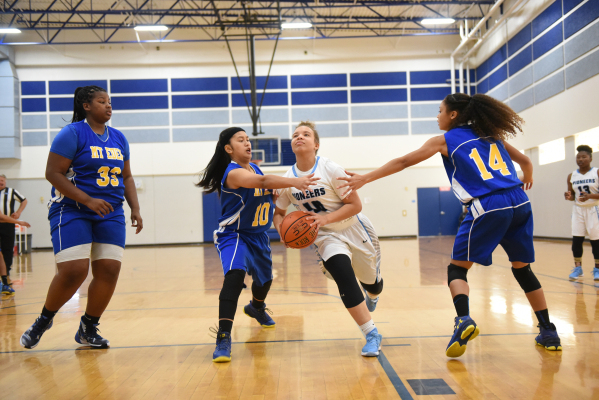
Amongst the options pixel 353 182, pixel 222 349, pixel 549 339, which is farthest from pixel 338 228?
pixel 549 339

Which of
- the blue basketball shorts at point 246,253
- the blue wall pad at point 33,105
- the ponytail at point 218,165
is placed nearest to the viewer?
the blue basketball shorts at point 246,253

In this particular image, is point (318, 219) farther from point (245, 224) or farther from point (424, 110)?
point (424, 110)

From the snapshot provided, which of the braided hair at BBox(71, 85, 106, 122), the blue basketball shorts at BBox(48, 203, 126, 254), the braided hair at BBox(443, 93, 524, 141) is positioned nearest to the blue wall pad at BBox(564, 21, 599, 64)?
the braided hair at BBox(443, 93, 524, 141)

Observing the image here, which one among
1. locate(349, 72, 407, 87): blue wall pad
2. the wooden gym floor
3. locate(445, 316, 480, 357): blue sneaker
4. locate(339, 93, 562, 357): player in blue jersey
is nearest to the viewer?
the wooden gym floor

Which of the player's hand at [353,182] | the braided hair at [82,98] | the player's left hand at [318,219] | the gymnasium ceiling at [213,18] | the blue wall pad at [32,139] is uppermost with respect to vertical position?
the gymnasium ceiling at [213,18]

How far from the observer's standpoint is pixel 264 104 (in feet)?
56.7

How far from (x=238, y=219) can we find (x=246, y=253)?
245mm

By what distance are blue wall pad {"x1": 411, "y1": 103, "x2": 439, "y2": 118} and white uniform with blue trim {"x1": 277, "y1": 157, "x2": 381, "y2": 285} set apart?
49.1ft

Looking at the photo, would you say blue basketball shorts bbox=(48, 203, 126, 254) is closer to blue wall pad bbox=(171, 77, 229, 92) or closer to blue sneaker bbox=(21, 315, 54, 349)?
blue sneaker bbox=(21, 315, 54, 349)

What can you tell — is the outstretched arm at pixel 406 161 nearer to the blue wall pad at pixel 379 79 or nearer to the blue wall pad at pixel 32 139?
the blue wall pad at pixel 379 79

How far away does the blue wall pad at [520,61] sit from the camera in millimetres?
13620

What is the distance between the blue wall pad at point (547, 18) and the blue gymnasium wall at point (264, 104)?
169 inches

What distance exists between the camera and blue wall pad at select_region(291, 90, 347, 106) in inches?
682

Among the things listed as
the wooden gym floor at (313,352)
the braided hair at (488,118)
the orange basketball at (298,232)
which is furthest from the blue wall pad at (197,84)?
the braided hair at (488,118)
